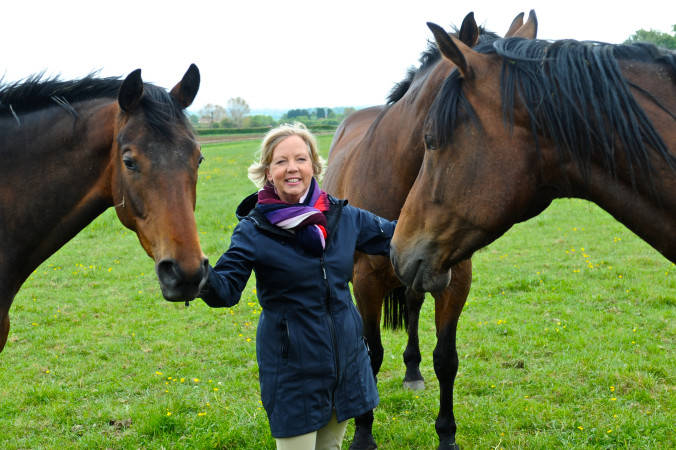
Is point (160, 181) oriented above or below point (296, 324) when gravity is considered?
above

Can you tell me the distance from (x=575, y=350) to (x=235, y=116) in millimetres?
70261

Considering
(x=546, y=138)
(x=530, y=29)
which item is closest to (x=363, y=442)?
(x=546, y=138)

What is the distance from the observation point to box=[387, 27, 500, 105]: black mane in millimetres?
3566

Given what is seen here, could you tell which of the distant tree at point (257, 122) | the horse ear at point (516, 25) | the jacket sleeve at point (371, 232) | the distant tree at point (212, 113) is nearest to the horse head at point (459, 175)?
the jacket sleeve at point (371, 232)

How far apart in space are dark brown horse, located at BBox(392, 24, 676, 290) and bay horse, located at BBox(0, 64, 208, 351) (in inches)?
46.0

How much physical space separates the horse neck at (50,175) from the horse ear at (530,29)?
2287 millimetres

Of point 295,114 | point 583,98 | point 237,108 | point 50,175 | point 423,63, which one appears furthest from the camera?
point 295,114

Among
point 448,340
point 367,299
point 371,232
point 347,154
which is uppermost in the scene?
point 347,154

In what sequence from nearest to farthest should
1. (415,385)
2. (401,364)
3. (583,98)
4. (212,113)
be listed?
1. (583,98)
2. (415,385)
3. (401,364)
4. (212,113)

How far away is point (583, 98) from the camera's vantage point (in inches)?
78.4

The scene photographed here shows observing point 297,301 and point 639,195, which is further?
point 297,301

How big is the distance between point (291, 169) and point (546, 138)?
114 centimetres

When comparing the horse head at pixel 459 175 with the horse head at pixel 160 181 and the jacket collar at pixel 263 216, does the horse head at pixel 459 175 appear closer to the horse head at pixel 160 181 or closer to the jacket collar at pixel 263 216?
the jacket collar at pixel 263 216

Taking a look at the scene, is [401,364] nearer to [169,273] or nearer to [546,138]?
[169,273]
